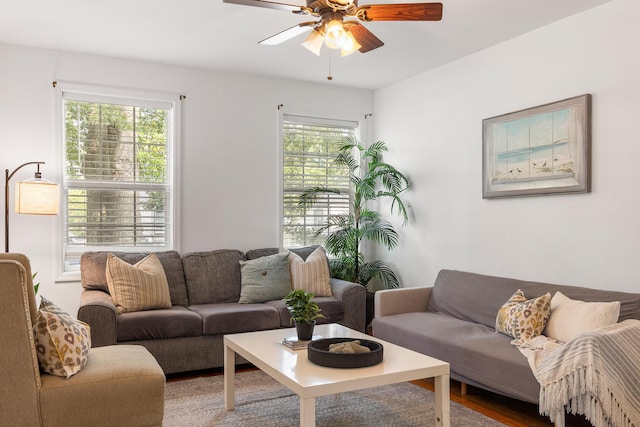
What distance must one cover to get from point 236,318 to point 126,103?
84.9 inches

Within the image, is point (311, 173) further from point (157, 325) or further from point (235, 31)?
point (157, 325)

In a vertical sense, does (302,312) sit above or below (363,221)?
below

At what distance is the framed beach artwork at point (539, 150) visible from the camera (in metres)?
3.57

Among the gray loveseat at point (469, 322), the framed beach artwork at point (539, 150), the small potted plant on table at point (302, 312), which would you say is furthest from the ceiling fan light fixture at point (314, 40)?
the gray loveseat at point (469, 322)

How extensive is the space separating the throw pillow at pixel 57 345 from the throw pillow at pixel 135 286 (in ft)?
5.14

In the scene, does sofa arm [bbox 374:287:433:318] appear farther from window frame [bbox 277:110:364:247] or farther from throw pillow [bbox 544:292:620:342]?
window frame [bbox 277:110:364:247]

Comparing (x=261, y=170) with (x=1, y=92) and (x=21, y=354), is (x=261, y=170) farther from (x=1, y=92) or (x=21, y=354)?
(x=21, y=354)

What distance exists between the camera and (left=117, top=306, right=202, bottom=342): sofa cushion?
12.2ft

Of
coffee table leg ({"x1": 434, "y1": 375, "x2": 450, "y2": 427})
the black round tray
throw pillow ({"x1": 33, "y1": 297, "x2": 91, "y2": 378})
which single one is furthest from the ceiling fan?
coffee table leg ({"x1": 434, "y1": 375, "x2": 450, "y2": 427})

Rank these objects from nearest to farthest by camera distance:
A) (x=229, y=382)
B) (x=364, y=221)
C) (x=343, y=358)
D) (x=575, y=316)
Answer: (x=343, y=358) → (x=575, y=316) → (x=229, y=382) → (x=364, y=221)

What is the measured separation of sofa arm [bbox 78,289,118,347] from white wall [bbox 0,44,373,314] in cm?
103

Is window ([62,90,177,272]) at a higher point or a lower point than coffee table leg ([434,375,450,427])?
higher

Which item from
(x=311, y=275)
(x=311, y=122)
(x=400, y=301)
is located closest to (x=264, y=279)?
(x=311, y=275)

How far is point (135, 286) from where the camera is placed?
158 inches
